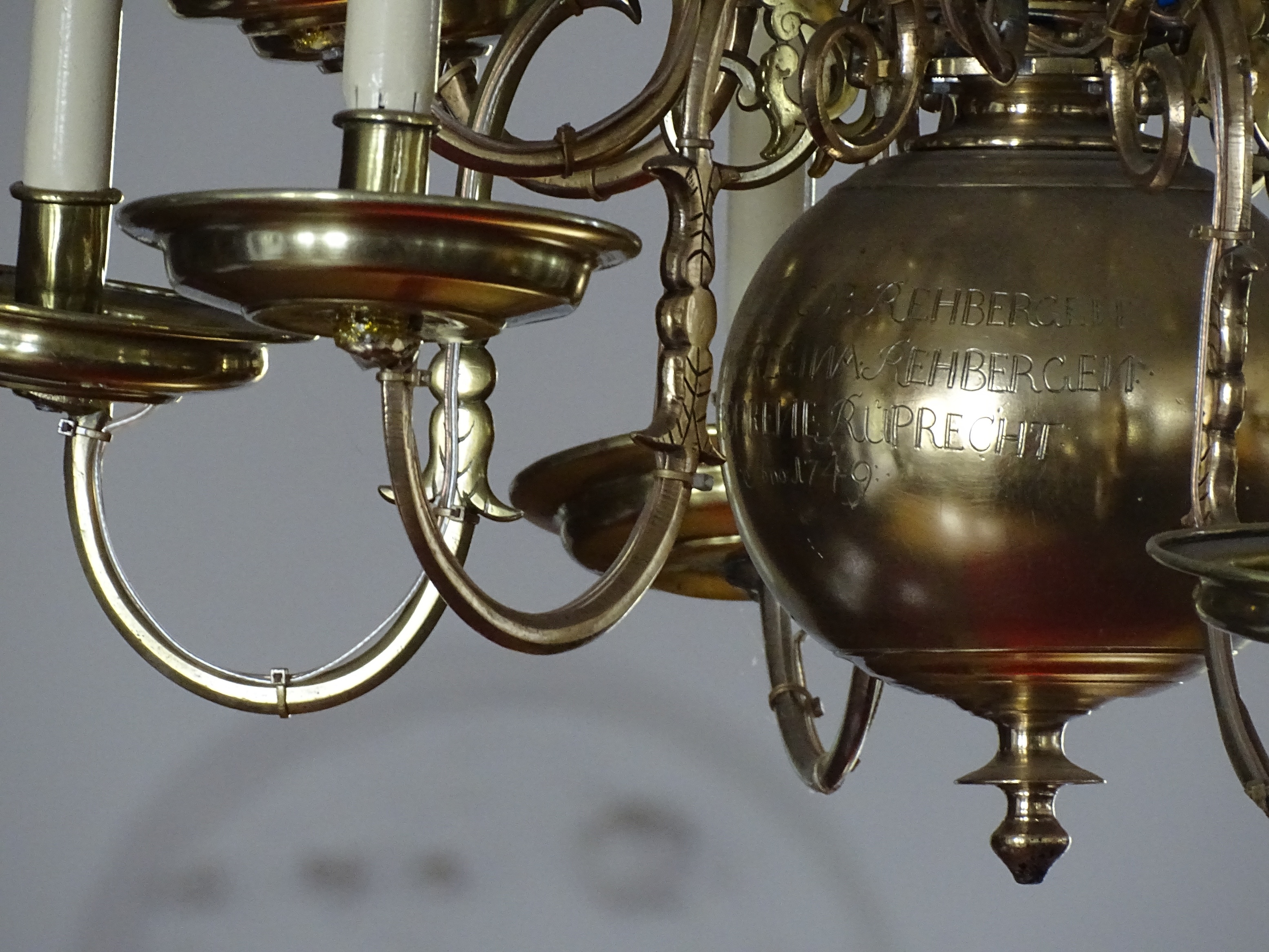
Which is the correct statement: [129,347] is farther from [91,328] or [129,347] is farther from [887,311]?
[887,311]

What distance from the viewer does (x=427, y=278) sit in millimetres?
392

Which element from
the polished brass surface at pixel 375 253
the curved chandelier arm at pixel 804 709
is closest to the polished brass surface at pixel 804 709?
the curved chandelier arm at pixel 804 709

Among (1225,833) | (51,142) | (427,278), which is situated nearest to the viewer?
(427,278)

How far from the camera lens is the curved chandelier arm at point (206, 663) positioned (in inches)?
22.7

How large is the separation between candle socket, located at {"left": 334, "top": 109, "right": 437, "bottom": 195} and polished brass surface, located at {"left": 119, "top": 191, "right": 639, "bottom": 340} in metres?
0.02

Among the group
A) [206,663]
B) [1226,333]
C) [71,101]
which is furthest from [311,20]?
[1226,333]

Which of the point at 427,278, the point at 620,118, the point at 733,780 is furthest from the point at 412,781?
the point at 427,278

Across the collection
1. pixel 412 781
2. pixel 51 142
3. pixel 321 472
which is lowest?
pixel 412 781

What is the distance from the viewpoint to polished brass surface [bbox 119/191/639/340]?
38cm

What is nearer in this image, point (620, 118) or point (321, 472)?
point (620, 118)

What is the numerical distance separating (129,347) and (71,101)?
0.07 m

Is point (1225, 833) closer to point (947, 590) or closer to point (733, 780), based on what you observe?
point (733, 780)

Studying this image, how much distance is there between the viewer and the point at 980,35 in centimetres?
44

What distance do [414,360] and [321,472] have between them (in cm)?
132
